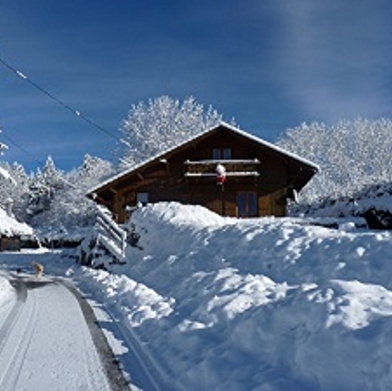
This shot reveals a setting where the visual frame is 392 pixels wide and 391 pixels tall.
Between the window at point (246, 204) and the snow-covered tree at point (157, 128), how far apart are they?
67.5 ft

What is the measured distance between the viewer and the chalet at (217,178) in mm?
28812

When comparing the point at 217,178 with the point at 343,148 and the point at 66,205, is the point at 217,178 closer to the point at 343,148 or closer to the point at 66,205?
the point at 66,205

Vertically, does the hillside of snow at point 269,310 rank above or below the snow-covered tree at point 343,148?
below

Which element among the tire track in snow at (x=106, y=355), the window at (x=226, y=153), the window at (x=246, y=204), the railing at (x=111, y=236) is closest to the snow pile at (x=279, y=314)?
the tire track in snow at (x=106, y=355)

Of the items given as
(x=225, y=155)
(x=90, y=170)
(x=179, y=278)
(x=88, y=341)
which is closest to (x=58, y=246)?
(x=90, y=170)

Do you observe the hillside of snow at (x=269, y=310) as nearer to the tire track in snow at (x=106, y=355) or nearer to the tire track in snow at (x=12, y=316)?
the tire track in snow at (x=106, y=355)

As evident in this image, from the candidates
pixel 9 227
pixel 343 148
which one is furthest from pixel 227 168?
pixel 343 148

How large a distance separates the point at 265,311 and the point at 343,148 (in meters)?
64.6

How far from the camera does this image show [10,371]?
655 centimetres

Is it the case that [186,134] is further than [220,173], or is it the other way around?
[186,134]

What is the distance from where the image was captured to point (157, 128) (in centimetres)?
5022

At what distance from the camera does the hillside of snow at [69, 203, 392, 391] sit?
5336 mm

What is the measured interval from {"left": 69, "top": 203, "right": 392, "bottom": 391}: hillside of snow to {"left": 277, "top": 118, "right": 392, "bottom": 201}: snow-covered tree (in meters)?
53.8

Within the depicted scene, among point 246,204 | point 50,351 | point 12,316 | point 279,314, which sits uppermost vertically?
point 246,204
